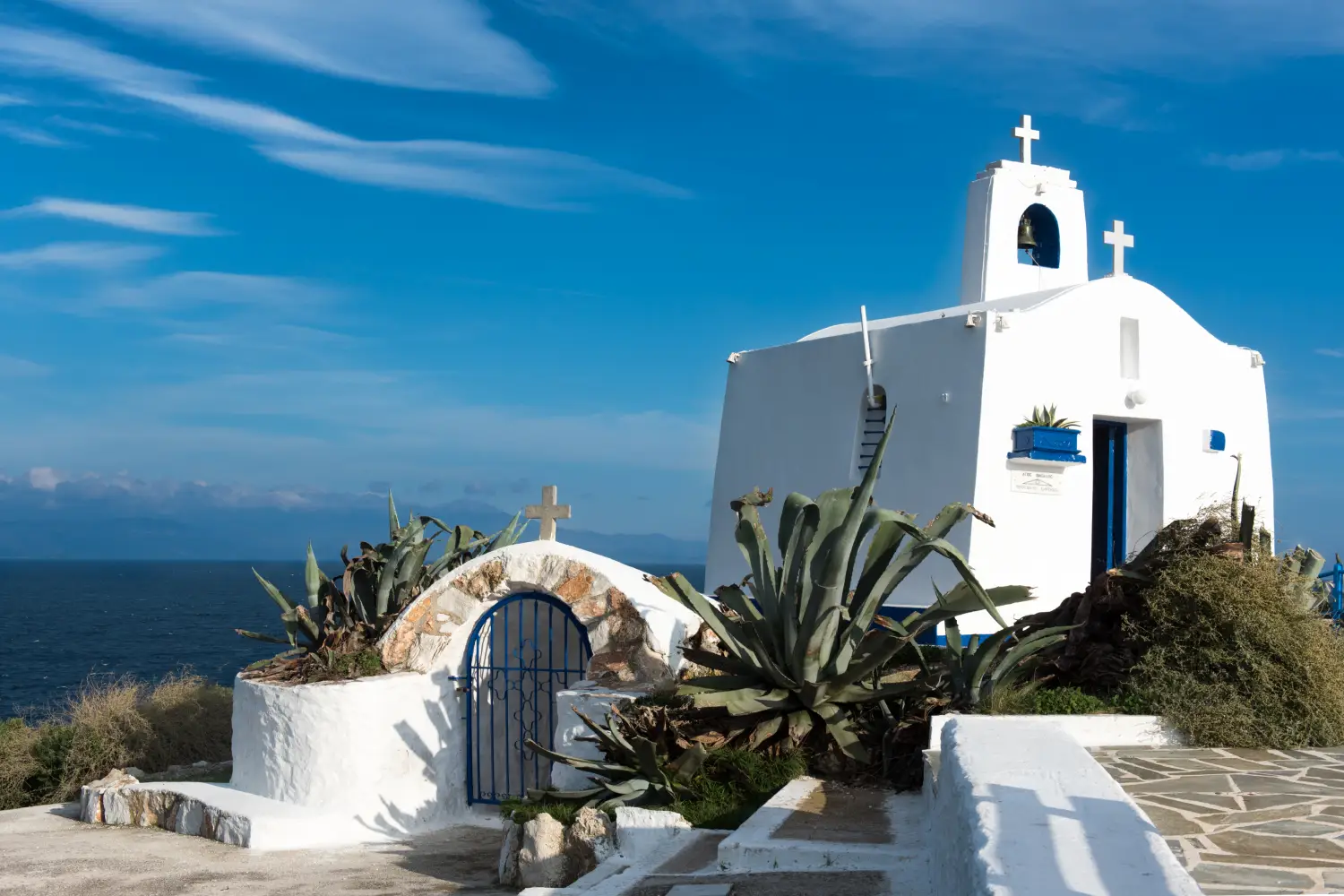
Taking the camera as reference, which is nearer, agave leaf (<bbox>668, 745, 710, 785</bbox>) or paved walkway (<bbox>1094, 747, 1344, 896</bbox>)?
paved walkway (<bbox>1094, 747, 1344, 896</bbox>)

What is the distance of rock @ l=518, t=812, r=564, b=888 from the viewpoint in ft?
21.5

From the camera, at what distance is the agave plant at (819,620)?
6512 mm

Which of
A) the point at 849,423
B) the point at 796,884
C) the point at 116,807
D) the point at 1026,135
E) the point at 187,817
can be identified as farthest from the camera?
the point at 1026,135

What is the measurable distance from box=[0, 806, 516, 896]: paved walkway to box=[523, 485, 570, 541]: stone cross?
211 centimetres

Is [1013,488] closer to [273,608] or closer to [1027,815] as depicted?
[1027,815]

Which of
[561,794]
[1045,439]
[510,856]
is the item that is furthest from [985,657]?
[1045,439]

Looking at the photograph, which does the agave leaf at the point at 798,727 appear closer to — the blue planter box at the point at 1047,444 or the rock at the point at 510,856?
the rock at the point at 510,856

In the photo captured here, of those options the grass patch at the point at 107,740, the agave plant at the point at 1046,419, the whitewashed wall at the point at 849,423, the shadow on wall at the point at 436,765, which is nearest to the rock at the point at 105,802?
the shadow on wall at the point at 436,765

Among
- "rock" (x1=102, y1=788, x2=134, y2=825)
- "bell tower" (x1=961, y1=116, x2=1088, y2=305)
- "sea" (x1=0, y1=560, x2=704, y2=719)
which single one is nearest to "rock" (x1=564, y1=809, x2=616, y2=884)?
"rock" (x1=102, y1=788, x2=134, y2=825)

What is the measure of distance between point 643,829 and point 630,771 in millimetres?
531

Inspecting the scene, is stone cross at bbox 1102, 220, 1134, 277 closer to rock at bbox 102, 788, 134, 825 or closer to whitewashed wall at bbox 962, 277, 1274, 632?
whitewashed wall at bbox 962, 277, 1274, 632

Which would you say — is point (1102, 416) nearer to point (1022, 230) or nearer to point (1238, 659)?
point (1022, 230)

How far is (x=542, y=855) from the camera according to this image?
662 cm

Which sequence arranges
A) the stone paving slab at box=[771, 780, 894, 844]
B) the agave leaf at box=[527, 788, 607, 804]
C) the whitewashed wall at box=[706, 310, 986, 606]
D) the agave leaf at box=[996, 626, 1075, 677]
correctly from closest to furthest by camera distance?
the stone paving slab at box=[771, 780, 894, 844]
the agave leaf at box=[996, 626, 1075, 677]
the agave leaf at box=[527, 788, 607, 804]
the whitewashed wall at box=[706, 310, 986, 606]
